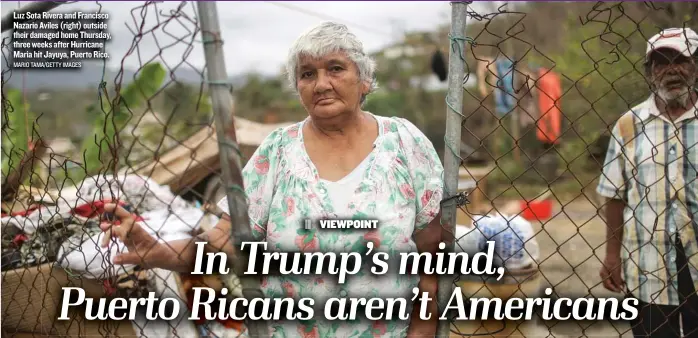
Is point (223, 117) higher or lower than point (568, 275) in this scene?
higher

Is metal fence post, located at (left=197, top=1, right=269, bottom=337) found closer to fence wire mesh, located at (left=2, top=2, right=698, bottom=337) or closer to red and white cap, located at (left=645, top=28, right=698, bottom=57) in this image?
fence wire mesh, located at (left=2, top=2, right=698, bottom=337)

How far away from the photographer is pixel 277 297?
1937 millimetres

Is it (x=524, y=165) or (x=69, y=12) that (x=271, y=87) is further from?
(x=69, y=12)

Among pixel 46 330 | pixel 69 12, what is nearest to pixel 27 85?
pixel 69 12

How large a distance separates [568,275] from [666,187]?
117 inches

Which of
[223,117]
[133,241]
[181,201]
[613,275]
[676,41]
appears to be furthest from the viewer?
[181,201]

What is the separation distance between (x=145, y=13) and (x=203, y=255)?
2.34 ft

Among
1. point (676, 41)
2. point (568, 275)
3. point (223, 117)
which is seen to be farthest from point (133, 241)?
point (568, 275)

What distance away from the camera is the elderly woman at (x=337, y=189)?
1880 mm

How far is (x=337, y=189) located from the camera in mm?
1896

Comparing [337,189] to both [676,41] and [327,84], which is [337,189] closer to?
[327,84]

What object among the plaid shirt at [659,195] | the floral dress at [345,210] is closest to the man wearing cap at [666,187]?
the plaid shirt at [659,195]

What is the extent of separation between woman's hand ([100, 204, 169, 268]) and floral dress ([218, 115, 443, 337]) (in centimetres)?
26

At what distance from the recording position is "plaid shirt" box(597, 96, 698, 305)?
247cm
